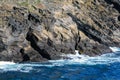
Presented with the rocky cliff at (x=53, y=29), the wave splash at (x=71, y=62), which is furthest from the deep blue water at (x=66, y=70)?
the rocky cliff at (x=53, y=29)

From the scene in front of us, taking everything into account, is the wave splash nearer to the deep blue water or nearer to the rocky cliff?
the deep blue water

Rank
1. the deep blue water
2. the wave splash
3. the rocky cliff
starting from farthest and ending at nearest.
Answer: the rocky cliff → the wave splash → the deep blue water

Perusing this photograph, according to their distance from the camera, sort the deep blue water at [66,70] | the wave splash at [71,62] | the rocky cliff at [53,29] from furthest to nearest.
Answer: the rocky cliff at [53,29], the wave splash at [71,62], the deep blue water at [66,70]

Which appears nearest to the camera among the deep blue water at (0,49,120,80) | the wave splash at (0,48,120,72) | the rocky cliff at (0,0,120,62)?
the deep blue water at (0,49,120,80)

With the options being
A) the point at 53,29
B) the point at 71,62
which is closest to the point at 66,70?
the point at 71,62

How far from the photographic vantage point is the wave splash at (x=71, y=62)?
54759 mm

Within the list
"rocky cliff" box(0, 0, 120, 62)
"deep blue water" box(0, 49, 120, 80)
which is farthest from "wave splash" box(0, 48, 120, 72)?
"rocky cliff" box(0, 0, 120, 62)

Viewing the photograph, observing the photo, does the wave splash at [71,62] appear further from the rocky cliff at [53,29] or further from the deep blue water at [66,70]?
the rocky cliff at [53,29]

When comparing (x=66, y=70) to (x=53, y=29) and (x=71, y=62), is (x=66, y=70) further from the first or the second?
(x=53, y=29)

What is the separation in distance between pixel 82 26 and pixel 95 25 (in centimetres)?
403

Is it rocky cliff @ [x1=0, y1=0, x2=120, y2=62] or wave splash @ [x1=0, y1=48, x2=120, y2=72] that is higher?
rocky cliff @ [x1=0, y1=0, x2=120, y2=62]

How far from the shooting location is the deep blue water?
50.2m

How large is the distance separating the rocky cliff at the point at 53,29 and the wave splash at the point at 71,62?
1672 millimetres

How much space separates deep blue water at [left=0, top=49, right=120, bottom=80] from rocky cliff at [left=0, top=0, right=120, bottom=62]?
2943 millimetres
